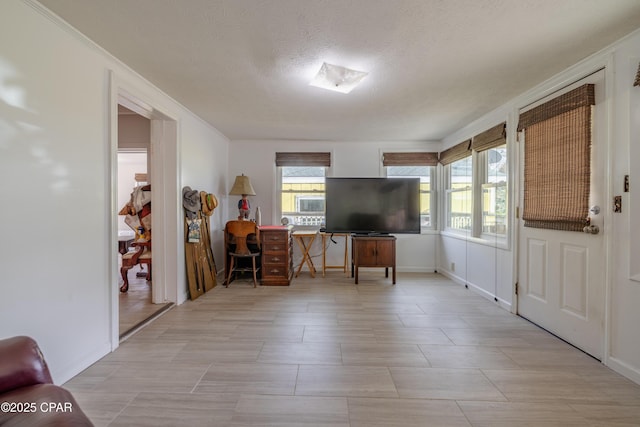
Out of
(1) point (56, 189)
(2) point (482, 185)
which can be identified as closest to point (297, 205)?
(2) point (482, 185)

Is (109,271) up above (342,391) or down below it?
above

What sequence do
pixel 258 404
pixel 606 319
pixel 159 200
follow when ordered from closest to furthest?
pixel 258 404
pixel 606 319
pixel 159 200

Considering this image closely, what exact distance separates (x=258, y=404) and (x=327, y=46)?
7.51 ft

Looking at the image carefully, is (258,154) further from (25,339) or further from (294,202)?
(25,339)

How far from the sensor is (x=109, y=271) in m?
2.15

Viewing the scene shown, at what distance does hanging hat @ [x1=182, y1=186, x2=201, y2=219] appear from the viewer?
A: 130 inches

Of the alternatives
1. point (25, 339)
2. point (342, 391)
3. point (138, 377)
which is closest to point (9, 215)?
point (25, 339)

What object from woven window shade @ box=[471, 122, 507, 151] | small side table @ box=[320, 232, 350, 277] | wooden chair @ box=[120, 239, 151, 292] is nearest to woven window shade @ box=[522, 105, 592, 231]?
woven window shade @ box=[471, 122, 507, 151]

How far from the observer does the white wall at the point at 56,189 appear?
4.87ft

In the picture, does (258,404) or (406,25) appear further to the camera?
(406,25)

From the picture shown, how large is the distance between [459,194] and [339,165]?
1.89 meters

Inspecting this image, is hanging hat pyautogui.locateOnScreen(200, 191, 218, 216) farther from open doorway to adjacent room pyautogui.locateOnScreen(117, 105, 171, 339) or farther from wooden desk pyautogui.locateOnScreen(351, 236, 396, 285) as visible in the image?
wooden desk pyautogui.locateOnScreen(351, 236, 396, 285)

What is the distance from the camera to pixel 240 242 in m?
3.93

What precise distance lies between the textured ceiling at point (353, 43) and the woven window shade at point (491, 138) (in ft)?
0.98
